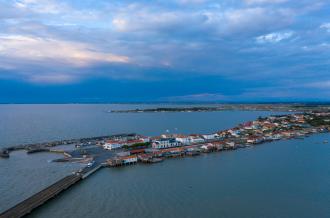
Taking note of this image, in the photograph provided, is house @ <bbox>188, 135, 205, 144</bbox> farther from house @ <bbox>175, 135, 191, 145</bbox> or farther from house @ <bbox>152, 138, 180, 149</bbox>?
house @ <bbox>152, 138, 180, 149</bbox>

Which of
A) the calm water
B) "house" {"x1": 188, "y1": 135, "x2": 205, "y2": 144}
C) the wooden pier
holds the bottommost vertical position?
the calm water

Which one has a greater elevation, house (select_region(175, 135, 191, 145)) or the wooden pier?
house (select_region(175, 135, 191, 145))

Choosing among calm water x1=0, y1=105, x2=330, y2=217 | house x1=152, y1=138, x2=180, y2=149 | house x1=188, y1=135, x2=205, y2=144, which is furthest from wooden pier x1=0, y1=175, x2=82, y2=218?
house x1=188, y1=135, x2=205, y2=144

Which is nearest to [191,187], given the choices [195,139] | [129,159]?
[129,159]

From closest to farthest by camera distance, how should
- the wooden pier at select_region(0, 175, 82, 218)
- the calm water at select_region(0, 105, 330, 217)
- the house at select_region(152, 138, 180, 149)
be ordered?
the wooden pier at select_region(0, 175, 82, 218)
the calm water at select_region(0, 105, 330, 217)
the house at select_region(152, 138, 180, 149)

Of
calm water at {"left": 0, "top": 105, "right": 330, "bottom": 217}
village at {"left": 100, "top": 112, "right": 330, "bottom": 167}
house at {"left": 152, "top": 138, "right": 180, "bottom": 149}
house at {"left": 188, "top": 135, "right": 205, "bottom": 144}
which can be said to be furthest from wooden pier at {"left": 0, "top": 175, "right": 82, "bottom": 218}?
house at {"left": 188, "top": 135, "right": 205, "bottom": 144}

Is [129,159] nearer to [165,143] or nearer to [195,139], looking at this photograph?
[165,143]

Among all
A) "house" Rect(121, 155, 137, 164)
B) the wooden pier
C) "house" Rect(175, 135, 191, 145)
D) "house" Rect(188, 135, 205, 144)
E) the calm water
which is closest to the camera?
the wooden pier

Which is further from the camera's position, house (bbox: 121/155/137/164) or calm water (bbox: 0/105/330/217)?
house (bbox: 121/155/137/164)
